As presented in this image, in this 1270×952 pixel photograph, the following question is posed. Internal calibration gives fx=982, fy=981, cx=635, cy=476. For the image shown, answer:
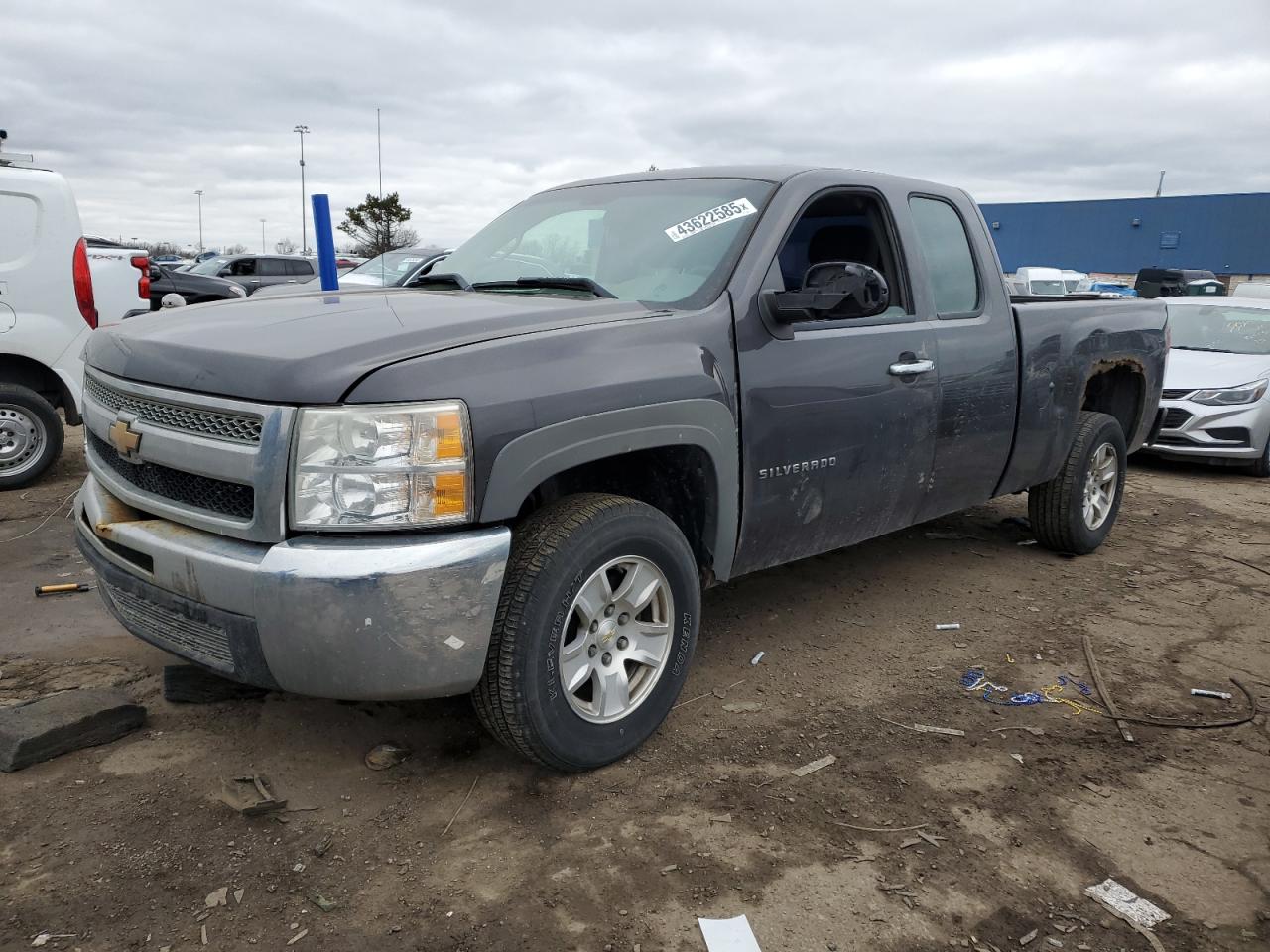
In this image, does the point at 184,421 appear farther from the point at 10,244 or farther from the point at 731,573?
the point at 10,244

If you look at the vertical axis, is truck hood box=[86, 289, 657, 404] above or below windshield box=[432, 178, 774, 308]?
below

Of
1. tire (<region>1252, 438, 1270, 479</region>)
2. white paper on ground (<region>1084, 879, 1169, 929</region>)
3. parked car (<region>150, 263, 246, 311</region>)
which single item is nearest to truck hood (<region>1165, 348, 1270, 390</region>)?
tire (<region>1252, 438, 1270, 479</region>)

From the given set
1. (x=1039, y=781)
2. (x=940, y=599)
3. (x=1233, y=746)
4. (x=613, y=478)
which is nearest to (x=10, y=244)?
(x=613, y=478)

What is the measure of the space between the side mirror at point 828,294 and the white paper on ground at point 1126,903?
184cm

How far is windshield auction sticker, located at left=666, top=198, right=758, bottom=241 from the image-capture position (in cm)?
352

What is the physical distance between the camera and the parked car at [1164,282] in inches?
786

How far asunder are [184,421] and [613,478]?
129 cm

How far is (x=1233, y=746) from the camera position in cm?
333

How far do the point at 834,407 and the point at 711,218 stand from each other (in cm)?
81

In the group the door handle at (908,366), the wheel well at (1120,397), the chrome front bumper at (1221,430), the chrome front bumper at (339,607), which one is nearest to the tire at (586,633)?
the chrome front bumper at (339,607)

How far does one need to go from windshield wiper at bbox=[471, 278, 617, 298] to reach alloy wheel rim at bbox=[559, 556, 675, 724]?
1000 millimetres

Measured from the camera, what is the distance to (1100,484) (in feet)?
18.4

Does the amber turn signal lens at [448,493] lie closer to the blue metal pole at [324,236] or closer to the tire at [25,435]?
the blue metal pole at [324,236]

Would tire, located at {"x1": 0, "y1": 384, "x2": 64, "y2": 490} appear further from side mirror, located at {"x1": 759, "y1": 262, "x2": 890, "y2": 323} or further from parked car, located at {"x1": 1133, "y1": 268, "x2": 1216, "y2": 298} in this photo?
parked car, located at {"x1": 1133, "y1": 268, "x2": 1216, "y2": 298}
